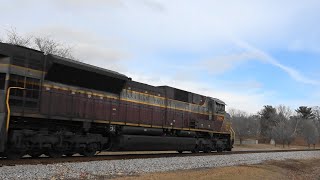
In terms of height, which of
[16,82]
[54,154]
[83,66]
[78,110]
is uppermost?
[83,66]

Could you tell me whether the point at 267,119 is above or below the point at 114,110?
above

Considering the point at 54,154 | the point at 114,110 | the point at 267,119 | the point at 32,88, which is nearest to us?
the point at 32,88

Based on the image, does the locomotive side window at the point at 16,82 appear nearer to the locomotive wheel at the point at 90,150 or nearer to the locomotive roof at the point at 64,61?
the locomotive roof at the point at 64,61

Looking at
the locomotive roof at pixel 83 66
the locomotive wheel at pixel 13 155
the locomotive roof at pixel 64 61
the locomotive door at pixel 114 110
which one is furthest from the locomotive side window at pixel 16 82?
the locomotive door at pixel 114 110

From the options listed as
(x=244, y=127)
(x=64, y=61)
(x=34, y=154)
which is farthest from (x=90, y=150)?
(x=244, y=127)

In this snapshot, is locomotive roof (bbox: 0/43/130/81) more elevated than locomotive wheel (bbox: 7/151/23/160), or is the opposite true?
locomotive roof (bbox: 0/43/130/81)

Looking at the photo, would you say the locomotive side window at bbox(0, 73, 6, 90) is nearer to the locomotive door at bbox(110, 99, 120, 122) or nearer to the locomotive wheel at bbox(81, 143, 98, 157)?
the locomotive wheel at bbox(81, 143, 98, 157)

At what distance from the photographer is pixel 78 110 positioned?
1519cm

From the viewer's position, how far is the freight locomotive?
12.7 metres

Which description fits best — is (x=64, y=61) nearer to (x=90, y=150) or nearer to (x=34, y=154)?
Result: (x=34, y=154)

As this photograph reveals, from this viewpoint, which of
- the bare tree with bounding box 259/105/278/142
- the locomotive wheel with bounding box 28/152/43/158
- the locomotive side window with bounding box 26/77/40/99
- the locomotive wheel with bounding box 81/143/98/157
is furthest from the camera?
the bare tree with bounding box 259/105/278/142

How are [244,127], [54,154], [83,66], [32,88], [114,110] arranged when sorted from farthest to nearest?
[244,127] → [114,110] → [83,66] → [54,154] → [32,88]

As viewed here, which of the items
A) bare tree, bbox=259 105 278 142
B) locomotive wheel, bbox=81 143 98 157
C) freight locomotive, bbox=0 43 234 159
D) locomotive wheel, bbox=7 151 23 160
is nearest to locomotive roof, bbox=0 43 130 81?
freight locomotive, bbox=0 43 234 159

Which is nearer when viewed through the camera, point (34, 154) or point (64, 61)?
point (34, 154)
